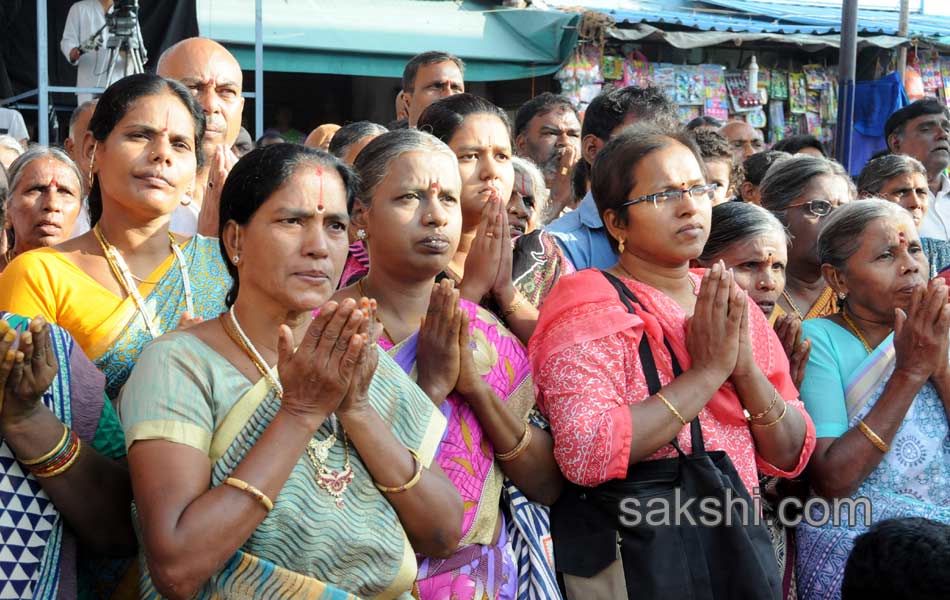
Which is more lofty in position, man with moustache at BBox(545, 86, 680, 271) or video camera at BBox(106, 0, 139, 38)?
video camera at BBox(106, 0, 139, 38)

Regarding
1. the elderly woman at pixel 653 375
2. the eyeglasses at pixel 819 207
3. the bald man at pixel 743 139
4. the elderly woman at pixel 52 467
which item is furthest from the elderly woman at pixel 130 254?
the bald man at pixel 743 139

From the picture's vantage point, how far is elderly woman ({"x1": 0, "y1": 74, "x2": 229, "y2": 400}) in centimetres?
268

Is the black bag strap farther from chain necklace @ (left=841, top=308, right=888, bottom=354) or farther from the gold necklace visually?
the gold necklace

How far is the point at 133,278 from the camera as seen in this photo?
2.85m

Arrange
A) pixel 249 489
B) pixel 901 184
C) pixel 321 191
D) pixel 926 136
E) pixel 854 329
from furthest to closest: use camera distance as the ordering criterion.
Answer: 1. pixel 926 136
2. pixel 901 184
3. pixel 854 329
4. pixel 321 191
5. pixel 249 489

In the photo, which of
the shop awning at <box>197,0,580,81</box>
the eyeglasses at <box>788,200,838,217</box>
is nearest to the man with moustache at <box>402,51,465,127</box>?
the eyeglasses at <box>788,200,838,217</box>

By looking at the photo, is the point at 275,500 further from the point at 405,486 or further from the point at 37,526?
the point at 37,526

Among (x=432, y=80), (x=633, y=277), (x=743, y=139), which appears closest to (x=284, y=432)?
(x=633, y=277)

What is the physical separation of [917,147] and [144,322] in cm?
492

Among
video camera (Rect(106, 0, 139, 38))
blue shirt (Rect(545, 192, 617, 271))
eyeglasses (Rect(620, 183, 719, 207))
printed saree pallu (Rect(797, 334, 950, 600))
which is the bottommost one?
printed saree pallu (Rect(797, 334, 950, 600))

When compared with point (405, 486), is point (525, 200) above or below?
above

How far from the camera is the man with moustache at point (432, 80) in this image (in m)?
5.11

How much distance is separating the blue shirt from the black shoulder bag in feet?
3.07

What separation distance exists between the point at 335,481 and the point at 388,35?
300 inches
